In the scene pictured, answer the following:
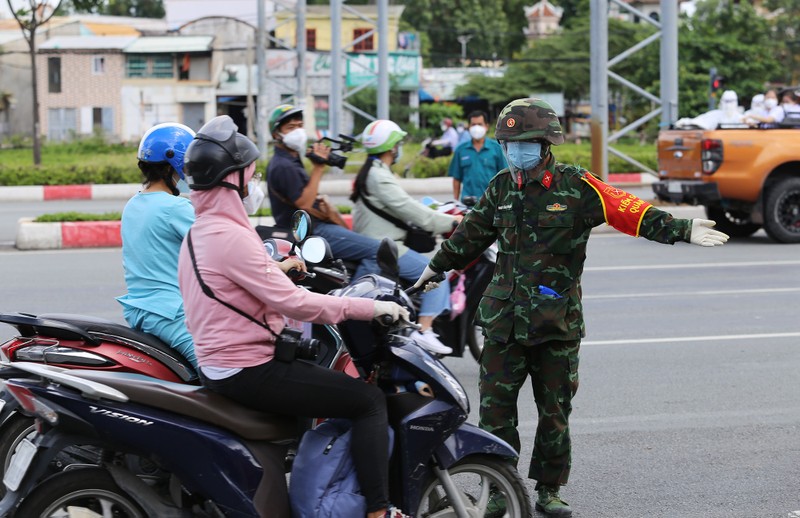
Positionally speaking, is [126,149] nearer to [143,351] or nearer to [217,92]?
[217,92]

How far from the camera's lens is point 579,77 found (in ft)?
202

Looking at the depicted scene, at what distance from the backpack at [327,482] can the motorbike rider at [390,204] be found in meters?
2.98

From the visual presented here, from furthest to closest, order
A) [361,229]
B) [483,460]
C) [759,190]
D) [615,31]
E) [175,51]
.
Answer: [615,31] < [175,51] < [759,190] < [361,229] < [483,460]

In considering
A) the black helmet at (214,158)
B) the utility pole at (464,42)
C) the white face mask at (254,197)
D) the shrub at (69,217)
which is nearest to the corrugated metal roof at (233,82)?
the utility pole at (464,42)

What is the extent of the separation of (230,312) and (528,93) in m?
58.8

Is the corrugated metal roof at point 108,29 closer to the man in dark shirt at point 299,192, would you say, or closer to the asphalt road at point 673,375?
the asphalt road at point 673,375

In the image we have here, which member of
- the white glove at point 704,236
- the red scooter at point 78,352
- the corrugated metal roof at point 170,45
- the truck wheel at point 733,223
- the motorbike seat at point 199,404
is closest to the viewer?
the motorbike seat at point 199,404

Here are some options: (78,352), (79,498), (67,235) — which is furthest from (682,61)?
(79,498)

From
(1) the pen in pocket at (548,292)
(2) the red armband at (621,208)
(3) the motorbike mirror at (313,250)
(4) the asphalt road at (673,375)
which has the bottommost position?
(4) the asphalt road at (673,375)

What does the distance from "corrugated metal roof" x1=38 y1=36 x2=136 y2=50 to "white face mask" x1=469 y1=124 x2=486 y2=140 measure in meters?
48.5

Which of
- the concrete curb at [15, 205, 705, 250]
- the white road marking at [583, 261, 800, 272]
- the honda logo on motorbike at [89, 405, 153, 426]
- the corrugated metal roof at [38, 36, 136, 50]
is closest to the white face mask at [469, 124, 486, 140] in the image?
the white road marking at [583, 261, 800, 272]

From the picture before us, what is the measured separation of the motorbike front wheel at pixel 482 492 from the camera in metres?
4.11

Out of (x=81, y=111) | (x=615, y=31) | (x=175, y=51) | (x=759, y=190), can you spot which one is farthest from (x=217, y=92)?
(x=759, y=190)

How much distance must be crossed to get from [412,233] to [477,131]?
Answer: 14.5 feet
